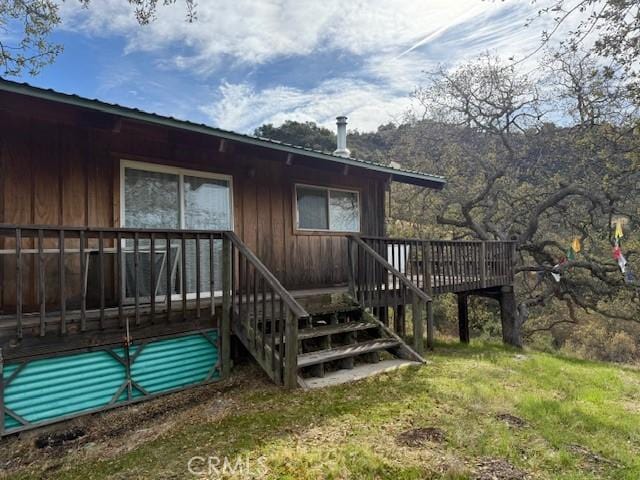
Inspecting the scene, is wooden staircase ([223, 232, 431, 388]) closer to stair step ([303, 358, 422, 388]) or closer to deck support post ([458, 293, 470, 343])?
stair step ([303, 358, 422, 388])

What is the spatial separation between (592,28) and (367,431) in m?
6.02

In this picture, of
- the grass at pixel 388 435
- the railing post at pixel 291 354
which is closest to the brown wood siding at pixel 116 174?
the railing post at pixel 291 354

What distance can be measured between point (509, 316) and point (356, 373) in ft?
25.4

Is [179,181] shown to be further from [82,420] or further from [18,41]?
[18,41]

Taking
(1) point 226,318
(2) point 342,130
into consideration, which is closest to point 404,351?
(1) point 226,318

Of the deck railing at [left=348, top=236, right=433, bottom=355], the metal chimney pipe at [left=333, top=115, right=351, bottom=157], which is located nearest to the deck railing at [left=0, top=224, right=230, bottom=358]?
the deck railing at [left=348, top=236, right=433, bottom=355]

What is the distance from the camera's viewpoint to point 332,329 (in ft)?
17.0

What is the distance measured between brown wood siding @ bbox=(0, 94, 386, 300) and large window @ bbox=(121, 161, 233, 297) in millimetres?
137

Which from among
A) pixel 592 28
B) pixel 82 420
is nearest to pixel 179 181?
pixel 82 420

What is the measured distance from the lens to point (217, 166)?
585 cm

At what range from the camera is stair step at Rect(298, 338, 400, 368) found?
4.54 meters

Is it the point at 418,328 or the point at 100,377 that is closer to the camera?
the point at 100,377

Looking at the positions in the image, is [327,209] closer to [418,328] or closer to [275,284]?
[418,328]

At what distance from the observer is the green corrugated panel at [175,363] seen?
4.23m
